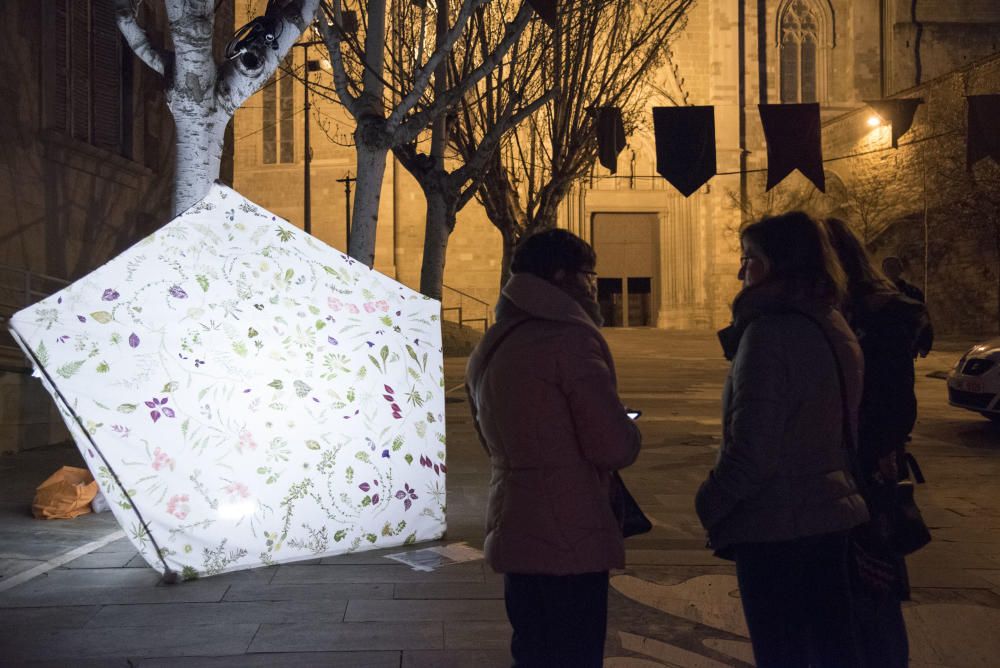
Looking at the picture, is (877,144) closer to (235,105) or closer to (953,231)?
(953,231)

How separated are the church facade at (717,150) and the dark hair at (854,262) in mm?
29528

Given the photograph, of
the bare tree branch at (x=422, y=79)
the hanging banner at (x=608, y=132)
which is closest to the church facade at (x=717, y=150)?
the hanging banner at (x=608, y=132)

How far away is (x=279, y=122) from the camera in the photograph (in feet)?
114

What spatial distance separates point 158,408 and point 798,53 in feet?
112

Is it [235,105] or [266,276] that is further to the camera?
[235,105]

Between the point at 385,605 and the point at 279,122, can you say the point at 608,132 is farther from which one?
the point at 279,122

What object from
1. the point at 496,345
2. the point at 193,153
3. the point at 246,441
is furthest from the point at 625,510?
the point at 193,153

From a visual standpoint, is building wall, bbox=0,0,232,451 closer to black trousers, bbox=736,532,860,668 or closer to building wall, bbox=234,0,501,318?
black trousers, bbox=736,532,860,668

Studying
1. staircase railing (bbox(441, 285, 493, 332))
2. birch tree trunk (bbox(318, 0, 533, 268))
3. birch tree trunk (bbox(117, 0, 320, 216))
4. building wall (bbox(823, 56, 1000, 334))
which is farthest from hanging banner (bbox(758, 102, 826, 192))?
staircase railing (bbox(441, 285, 493, 332))

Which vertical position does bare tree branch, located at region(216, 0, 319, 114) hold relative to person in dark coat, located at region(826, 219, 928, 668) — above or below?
above

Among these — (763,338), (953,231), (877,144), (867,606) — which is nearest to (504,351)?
(763,338)

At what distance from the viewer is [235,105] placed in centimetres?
684

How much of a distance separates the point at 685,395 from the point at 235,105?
34.6ft

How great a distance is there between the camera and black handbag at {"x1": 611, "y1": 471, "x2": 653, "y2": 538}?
9.14ft
